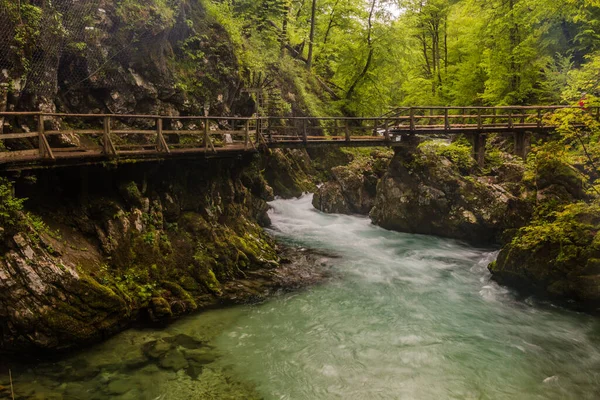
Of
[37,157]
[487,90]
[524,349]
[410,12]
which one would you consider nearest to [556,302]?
[524,349]

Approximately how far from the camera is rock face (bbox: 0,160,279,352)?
25.1 ft

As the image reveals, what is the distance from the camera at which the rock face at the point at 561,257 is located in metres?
11.0

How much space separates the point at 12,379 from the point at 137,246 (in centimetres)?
406

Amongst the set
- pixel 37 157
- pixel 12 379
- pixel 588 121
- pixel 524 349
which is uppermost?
pixel 588 121

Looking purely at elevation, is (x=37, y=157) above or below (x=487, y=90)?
below

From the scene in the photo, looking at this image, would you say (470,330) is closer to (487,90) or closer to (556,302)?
(556,302)

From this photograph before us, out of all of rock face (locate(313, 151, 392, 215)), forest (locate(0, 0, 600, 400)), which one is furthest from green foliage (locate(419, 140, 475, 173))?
rock face (locate(313, 151, 392, 215))

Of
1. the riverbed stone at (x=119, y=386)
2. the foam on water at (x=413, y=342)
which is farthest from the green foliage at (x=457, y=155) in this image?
the riverbed stone at (x=119, y=386)

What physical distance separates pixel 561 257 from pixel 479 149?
9941 millimetres

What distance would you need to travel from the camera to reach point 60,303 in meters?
7.93

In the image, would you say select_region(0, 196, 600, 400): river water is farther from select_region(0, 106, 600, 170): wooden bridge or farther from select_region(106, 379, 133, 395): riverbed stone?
select_region(0, 106, 600, 170): wooden bridge

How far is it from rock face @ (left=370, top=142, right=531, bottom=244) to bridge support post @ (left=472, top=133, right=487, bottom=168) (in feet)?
3.49

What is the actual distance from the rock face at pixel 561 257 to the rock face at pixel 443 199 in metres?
3.45

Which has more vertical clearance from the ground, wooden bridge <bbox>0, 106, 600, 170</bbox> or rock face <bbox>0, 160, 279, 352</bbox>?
wooden bridge <bbox>0, 106, 600, 170</bbox>
